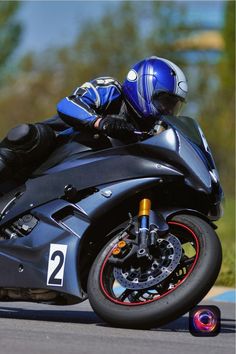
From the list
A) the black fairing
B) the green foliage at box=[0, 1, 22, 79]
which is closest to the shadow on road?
the black fairing

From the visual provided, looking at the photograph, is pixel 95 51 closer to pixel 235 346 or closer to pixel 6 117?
pixel 6 117

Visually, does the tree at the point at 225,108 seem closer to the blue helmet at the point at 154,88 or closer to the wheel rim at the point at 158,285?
the blue helmet at the point at 154,88

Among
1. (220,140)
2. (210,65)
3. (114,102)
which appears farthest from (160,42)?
(114,102)

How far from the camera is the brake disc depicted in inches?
217

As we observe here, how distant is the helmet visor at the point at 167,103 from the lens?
19.4 ft

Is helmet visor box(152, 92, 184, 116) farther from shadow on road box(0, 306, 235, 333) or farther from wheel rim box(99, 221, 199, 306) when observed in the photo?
shadow on road box(0, 306, 235, 333)

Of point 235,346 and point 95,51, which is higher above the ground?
point 235,346

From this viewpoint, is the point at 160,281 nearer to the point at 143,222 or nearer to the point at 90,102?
the point at 143,222

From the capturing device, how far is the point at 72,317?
6648mm

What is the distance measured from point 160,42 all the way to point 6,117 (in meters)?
7.85

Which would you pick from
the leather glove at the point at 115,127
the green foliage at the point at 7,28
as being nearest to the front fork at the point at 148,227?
the leather glove at the point at 115,127

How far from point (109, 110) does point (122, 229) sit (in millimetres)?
772

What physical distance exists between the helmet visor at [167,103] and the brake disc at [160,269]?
83 centimetres

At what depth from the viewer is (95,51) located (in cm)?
3616
